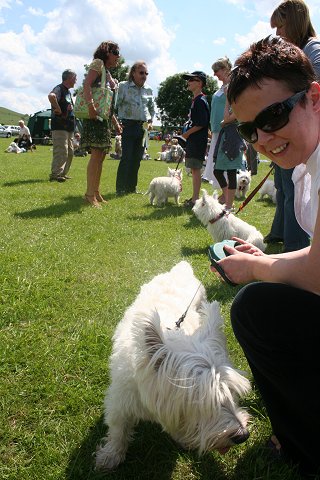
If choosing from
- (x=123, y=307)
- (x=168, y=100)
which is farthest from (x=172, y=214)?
(x=168, y=100)

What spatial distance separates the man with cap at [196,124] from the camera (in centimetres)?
769

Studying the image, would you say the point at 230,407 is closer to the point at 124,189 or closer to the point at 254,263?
the point at 254,263

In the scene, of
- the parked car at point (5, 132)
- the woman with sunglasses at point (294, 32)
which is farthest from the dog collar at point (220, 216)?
the parked car at point (5, 132)

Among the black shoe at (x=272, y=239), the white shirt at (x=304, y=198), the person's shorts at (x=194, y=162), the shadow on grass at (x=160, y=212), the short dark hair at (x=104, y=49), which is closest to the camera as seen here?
the white shirt at (x=304, y=198)

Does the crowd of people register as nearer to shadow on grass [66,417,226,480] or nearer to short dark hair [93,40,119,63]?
shadow on grass [66,417,226,480]

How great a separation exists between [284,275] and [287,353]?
14.1 inches

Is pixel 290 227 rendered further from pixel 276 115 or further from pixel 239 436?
pixel 239 436

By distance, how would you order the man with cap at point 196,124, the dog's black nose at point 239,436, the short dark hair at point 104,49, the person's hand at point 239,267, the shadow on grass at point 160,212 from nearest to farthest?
the dog's black nose at point 239,436 → the person's hand at point 239,267 → the short dark hair at point 104,49 → the shadow on grass at point 160,212 → the man with cap at point 196,124

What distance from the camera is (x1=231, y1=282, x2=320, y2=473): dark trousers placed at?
69.8 inches

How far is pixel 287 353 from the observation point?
1815 mm

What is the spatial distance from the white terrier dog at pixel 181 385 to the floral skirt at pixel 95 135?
5.76m

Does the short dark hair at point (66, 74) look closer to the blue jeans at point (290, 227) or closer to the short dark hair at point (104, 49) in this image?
the short dark hair at point (104, 49)

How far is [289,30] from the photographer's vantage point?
394cm

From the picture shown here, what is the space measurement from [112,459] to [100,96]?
20.7ft
